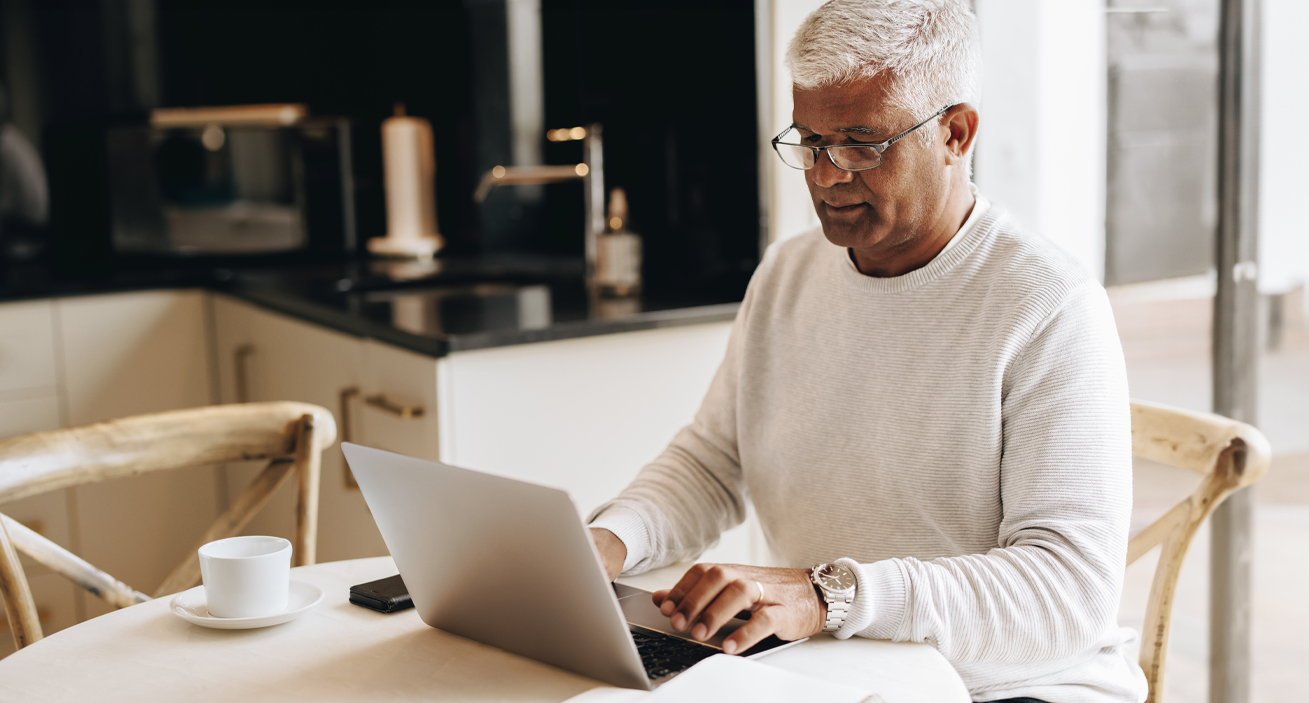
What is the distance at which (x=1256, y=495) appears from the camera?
1926mm

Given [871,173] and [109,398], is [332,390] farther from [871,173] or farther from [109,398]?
[871,173]

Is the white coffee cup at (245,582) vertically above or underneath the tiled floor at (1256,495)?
above

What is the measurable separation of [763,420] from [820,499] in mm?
136

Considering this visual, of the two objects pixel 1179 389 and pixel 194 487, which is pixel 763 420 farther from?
pixel 194 487

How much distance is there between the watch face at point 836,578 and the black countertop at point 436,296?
0.88 meters

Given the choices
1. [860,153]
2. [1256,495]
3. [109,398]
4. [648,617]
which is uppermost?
[860,153]

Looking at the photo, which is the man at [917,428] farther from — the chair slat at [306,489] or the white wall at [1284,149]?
the white wall at [1284,149]

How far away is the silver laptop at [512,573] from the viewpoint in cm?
78

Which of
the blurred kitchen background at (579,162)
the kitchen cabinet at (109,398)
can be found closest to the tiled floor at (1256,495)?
the blurred kitchen background at (579,162)

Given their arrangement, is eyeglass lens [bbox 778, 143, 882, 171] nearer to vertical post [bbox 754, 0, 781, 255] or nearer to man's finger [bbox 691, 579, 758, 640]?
man's finger [bbox 691, 579, 758, 640]

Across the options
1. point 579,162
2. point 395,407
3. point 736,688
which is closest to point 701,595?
point 736,688

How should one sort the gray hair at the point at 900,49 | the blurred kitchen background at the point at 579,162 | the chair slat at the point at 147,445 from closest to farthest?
the gray hair at the point at 900,49 < the chair slat at the point at 147,445 < the blurred kitchen background at the point at 579,162

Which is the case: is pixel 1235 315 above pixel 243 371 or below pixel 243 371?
above

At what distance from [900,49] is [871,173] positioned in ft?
0.39
